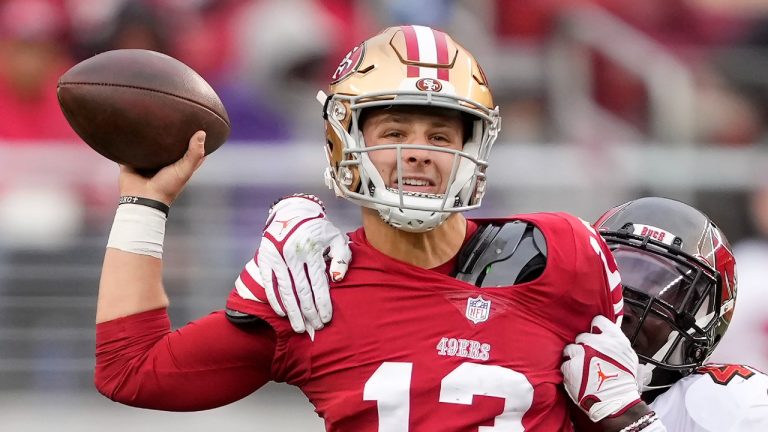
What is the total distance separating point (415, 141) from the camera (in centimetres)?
252

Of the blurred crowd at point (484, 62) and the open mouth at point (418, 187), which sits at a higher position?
the open mouth at point (418, 187)

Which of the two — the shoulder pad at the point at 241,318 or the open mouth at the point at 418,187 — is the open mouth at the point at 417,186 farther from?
the shoulder pad at the point at 241,318

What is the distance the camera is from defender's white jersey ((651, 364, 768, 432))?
2.88 metres

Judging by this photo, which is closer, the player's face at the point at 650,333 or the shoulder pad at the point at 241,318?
the shoulder pad at the point at 241,318

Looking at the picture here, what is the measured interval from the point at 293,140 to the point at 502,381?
171 inches

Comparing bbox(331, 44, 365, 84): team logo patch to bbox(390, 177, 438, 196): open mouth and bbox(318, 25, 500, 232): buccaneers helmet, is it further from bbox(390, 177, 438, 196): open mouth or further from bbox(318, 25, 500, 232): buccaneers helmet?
bbox(390, 177, 438, 196): open mouth

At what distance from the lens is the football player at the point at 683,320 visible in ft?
9.66

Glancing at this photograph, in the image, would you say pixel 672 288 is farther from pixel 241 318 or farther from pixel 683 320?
pixel 241 318

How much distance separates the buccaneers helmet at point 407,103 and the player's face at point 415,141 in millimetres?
18

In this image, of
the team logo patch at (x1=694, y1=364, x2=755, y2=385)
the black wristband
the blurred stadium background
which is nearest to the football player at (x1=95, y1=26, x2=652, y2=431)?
the black wristband

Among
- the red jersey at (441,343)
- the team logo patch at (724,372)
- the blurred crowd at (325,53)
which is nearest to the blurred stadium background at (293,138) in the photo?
the blurred crowd at (325,53)

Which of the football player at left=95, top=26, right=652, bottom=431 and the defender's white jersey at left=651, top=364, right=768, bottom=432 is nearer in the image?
the football player at left=95, top=26, right=652, bottom=431

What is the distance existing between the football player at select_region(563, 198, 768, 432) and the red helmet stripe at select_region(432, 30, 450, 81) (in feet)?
2.48

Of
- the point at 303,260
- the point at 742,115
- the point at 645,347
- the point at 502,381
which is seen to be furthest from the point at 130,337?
the point at 742,115
